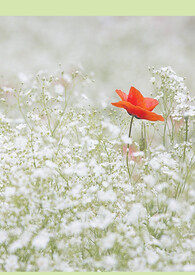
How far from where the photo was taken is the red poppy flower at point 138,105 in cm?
101

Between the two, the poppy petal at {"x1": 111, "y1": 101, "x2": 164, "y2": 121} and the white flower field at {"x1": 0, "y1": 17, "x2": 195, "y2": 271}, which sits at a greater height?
the poppy petal at {"x1": 111, "y1": 101, "x2": 164, "y2": 121}

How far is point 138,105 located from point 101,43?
97cm

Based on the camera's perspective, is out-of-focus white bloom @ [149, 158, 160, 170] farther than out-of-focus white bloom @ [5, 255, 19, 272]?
Yes

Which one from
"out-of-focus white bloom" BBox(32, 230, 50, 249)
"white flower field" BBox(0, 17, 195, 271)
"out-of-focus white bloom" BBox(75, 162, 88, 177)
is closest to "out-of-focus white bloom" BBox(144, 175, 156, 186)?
"white flower field" BBox(0, 17, 195, 271)

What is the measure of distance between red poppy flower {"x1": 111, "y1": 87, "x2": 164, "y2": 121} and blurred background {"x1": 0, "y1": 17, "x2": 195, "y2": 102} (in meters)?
0.66

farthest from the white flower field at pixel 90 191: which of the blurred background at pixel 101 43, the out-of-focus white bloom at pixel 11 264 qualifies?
the blurred background at pixel 101 43

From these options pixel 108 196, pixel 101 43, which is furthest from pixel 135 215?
pixel 101 43

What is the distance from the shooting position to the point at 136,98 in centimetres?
106

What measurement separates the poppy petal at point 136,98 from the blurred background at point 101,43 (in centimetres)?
68

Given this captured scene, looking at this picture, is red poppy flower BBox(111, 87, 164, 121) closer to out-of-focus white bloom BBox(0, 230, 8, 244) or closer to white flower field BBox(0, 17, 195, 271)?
white flower field BBox(0, 17, 195, 271)

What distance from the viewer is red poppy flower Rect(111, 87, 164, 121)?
3.33 feet

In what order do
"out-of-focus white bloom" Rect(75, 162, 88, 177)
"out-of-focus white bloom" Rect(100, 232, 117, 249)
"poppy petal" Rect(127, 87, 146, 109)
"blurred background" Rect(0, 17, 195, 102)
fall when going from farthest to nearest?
"blurred background" Rect(0, 17, 195, 102), "poppy petal" Rect(127, 87, 146, 109), "out-of-focus white bloom" Rect(75, 162, 88, 177), "out-of-focus white bloom" Rect(100, 232, 117, 249)

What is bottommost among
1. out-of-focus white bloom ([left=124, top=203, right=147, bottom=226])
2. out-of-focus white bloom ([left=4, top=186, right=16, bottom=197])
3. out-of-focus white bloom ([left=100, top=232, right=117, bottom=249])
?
out-of-focus white bloom ([left=100, top=232, right=117, bottom=249])

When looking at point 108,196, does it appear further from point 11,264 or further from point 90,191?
point 11,264
